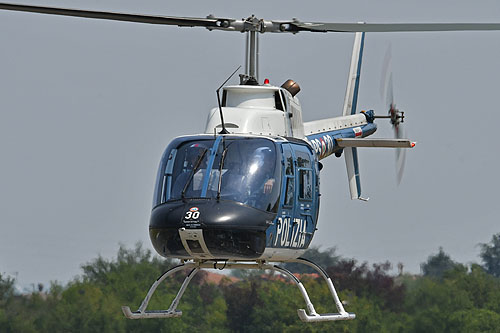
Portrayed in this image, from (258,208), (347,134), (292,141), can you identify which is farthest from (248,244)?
(347,134)

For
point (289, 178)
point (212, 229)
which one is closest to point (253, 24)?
point (289, 178)

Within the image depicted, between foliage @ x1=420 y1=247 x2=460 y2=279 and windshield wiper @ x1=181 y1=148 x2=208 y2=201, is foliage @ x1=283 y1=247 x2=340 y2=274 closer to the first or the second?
foliage @ x1=420 y1=247 x2=460 y2=279

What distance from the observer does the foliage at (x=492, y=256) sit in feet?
103

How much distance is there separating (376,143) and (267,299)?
46.7ft

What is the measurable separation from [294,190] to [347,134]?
14.1 feet

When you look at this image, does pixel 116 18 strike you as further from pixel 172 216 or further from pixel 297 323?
pixel 297 323

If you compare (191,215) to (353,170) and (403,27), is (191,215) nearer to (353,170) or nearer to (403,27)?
(403,27)

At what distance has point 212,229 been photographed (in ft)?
48.5

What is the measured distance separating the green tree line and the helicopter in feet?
39.8

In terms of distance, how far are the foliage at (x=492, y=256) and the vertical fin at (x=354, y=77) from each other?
1054 centimetres

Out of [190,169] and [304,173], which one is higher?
[304,173]

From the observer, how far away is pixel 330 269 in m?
30.4

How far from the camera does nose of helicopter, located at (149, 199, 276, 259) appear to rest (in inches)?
583

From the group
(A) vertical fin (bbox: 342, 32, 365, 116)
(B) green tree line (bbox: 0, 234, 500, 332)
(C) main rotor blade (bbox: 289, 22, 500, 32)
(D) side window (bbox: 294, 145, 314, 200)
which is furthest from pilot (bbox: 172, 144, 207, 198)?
(B) green tree line (bbox: 0, 234, 500, 332)
